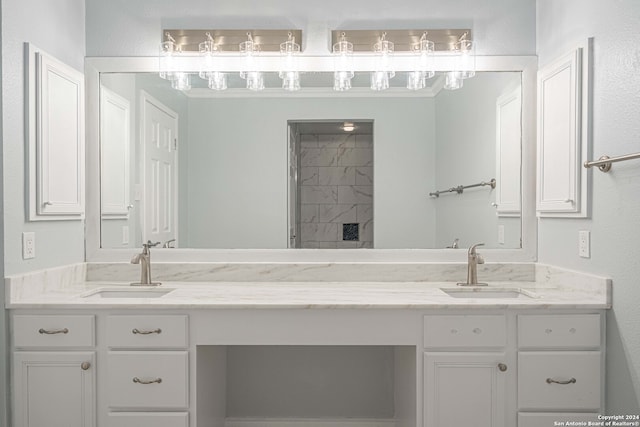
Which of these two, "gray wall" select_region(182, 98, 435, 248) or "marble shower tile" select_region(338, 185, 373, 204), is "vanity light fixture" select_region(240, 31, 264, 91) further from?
"marble shower tile" select_region(338, 185, 373, 204)

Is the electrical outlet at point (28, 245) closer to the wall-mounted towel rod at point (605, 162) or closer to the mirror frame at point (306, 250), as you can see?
the mirror frame at point (306, 250)

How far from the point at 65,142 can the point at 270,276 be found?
3.76ft

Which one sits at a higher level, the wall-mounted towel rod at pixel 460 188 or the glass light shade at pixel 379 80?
the glass light shade at pixel 379 80

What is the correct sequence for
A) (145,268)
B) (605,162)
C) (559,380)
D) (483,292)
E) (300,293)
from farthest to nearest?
1. (145,268)
2. (483,292)
3. (300,293)
4. (559,380)
5. (605,162)

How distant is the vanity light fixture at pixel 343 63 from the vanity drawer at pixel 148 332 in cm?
136

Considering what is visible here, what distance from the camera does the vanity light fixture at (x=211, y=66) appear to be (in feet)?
8.59

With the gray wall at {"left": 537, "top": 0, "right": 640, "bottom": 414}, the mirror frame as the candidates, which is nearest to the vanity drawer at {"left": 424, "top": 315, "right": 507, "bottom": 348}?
the gray wall at {"left": 537, "top": 0, "right": 640, "bottom": 414}

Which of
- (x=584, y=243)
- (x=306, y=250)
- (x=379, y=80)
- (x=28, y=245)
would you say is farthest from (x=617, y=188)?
(x=28, y=245)

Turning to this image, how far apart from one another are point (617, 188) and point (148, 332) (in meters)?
1.85

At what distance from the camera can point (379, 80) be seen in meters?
2.64

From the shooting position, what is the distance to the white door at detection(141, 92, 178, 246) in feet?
8.79

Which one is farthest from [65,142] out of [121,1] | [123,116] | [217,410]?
[217,410]

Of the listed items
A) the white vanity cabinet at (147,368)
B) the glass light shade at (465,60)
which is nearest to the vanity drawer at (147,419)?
the white vanity cabinet at (147,368)

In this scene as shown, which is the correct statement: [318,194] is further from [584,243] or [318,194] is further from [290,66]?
[584,243]
